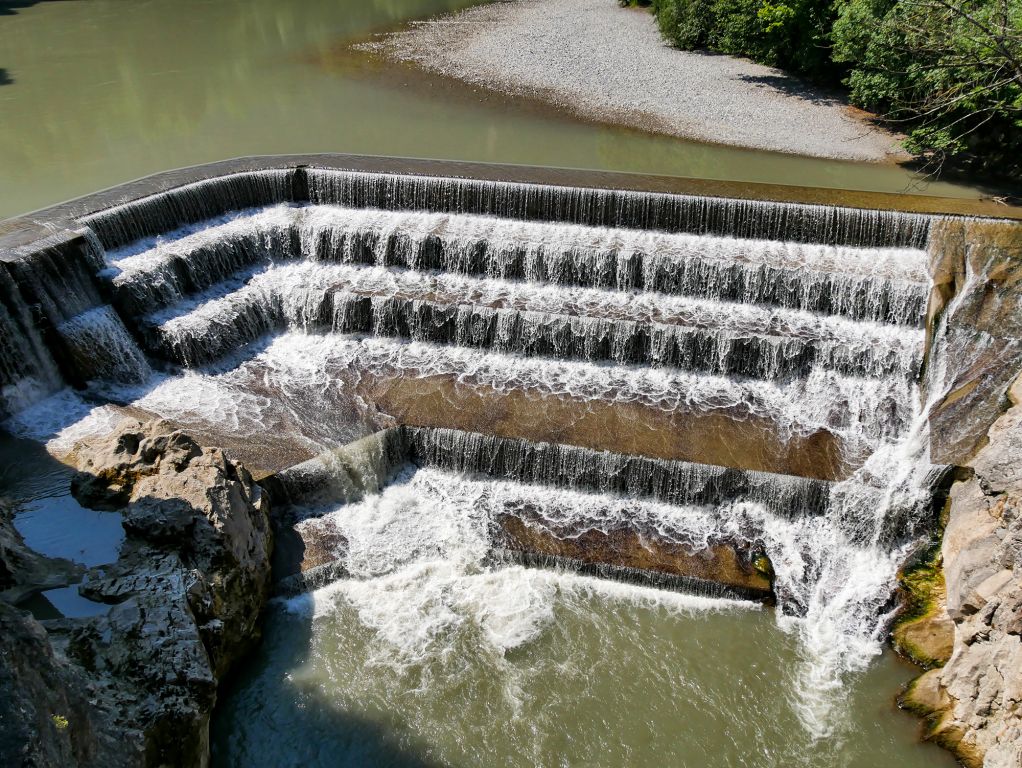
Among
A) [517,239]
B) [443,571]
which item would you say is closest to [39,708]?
[443,571]

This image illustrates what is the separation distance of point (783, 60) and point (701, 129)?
541cm

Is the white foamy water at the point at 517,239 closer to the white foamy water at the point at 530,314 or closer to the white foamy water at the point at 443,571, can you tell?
the white foamy water at the point at 530,314

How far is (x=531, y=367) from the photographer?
10.7 m

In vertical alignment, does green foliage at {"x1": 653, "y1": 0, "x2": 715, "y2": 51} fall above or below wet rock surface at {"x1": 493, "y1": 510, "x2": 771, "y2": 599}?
above

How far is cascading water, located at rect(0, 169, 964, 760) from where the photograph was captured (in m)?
8.29

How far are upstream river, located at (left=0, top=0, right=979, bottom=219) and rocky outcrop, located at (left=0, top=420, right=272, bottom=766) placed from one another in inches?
293

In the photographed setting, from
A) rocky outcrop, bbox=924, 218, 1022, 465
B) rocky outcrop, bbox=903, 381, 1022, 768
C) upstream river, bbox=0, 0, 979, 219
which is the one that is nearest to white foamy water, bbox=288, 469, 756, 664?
rocky outcrop, bbox=903, 381, 1022, 768

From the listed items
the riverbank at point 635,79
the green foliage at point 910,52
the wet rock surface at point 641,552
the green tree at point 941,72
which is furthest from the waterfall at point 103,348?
the riverbank at point 635,79

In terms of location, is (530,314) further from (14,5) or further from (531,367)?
(14,5)

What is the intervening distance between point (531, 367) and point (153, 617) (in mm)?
6074

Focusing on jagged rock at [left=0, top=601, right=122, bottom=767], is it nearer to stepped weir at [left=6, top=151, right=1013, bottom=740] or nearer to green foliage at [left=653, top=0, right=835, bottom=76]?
stepped weir at [left=6, top=151, right=1013, bottom=740]

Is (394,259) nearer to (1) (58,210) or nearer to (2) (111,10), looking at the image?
(1) (58,210)

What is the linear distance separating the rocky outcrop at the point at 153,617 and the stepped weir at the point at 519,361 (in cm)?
90

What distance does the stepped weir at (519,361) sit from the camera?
8461mm
